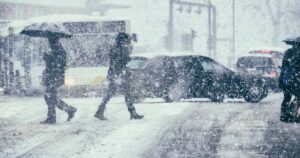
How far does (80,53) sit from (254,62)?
258 inches

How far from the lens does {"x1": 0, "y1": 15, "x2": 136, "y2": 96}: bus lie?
1938 centimetres

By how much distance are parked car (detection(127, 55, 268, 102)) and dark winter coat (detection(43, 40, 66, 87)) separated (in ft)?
15.0

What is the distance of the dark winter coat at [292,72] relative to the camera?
9336 millimetres

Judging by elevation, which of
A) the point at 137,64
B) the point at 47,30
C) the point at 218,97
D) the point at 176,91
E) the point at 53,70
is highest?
the point at 47,30

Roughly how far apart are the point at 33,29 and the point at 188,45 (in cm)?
2419

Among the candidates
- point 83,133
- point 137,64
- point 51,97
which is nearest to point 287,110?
point 83,133

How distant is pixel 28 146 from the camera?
8.55 m

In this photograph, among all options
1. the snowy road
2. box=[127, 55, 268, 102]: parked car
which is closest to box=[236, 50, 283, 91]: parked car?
box=[127, 55, 268, 102]: parked car

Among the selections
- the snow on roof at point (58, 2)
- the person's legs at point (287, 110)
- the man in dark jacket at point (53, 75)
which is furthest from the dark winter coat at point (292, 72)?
the snow on roof at point (58, 2)

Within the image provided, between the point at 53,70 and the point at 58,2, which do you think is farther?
the point at 58,2

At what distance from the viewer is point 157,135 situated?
369 inches

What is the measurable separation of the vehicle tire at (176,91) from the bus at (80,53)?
3.79 m

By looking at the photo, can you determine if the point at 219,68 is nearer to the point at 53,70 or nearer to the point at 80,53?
the point at 80,53

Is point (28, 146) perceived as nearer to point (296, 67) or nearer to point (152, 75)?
point (296, 67)
